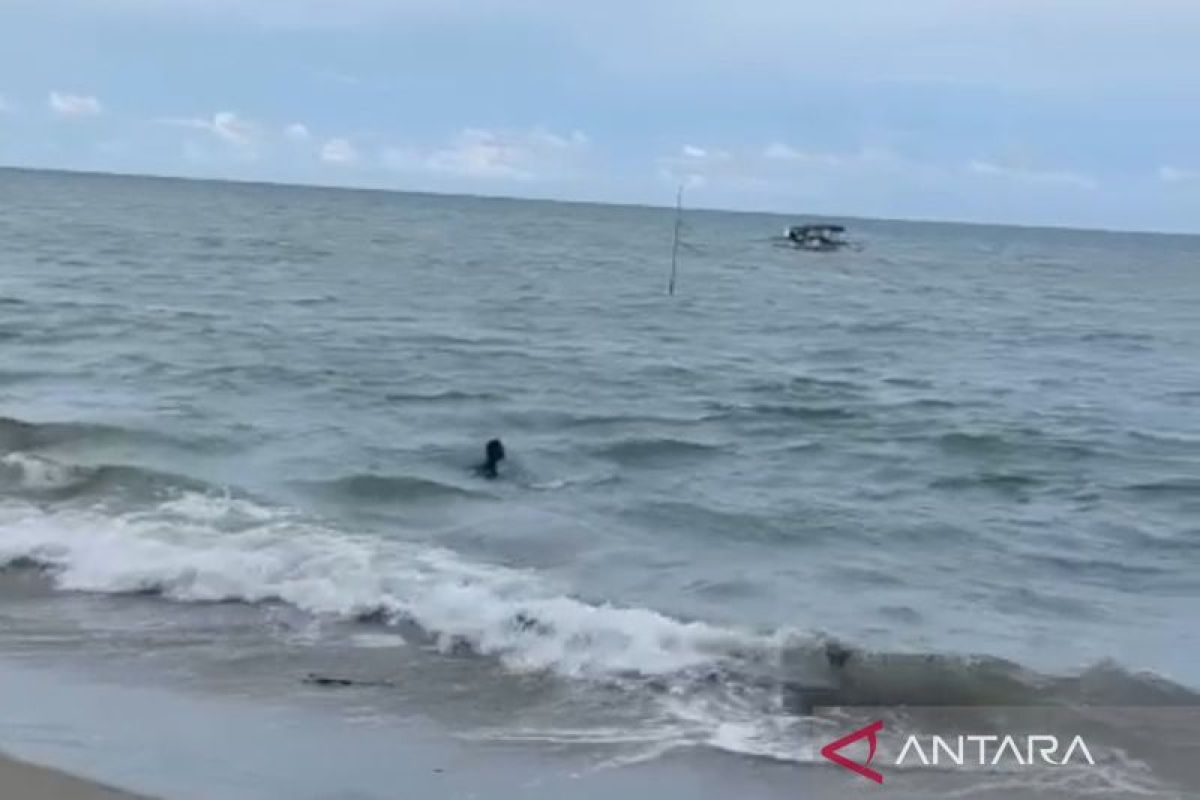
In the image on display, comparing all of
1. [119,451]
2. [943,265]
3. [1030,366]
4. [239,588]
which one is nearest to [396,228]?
[943,265]

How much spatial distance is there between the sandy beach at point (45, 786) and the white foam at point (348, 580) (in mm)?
3060

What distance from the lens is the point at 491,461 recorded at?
15172mm

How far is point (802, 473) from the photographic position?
15.8 metres

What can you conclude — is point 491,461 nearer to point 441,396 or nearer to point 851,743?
point 441,396

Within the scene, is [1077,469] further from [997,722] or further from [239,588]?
[239,588]

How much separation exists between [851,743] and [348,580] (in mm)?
4090

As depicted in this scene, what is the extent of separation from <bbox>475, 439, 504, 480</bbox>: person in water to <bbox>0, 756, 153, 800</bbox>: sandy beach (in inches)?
337

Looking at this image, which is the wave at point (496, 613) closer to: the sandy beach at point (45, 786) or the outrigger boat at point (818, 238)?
the sandy beach at point (45, 786)

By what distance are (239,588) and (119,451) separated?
5.35 meters

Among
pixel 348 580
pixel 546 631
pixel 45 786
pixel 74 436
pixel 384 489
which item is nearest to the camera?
pixel 45 786

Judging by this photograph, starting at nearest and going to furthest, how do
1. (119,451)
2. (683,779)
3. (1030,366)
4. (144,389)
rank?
(683,779), (119,451), (144,389), (1030,366)

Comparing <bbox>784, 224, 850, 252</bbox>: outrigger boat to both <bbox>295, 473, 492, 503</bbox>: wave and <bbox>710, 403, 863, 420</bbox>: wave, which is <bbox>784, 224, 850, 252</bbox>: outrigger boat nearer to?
<bbox>710, 403, 863, 420</bbox>: wave

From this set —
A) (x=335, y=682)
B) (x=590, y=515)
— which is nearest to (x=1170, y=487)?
(x=590, y=515)

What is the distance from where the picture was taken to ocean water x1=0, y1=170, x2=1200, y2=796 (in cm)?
897
